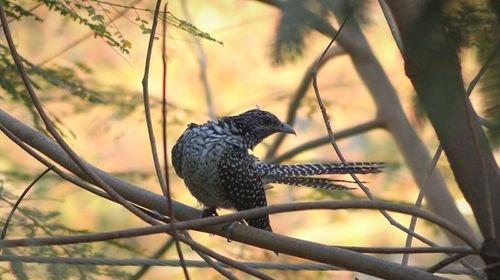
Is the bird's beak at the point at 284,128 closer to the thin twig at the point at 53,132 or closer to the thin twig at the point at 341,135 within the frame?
the thin twig at the point at 53,132

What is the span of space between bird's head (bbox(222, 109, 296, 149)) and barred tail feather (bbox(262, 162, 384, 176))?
129 mm

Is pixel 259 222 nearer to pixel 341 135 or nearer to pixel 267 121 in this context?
pixel 267 121

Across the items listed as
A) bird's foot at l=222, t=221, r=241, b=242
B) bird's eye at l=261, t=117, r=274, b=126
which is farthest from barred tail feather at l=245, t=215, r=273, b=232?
bird's foot at l=222, t=221, r=241, b=242

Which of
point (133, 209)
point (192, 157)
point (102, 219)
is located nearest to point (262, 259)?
point (192, 157)

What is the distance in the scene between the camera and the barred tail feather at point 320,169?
131 inches

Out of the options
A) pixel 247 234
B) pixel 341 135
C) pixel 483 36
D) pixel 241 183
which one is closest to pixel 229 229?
pixel 247 234

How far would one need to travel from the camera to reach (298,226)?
1091 cm

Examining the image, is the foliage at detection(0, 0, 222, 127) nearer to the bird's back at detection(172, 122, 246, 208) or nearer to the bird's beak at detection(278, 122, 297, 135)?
the bird's back at detection(172, 122, 246, 208)

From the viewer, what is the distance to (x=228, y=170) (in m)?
3.41

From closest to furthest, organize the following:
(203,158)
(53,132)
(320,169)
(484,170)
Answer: (484,170) → (53,132) → (203,158) → (320,169)

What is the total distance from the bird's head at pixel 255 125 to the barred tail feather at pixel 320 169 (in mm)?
129

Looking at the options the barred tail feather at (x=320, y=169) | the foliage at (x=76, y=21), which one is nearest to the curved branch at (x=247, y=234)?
the foliage at (x=76, y=21)

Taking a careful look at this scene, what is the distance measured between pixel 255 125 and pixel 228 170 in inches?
14.4

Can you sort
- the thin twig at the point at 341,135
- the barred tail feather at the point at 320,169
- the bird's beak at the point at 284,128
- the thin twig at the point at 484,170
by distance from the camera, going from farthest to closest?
the thin twig at the point at 341,135 → the bird's beak at the point at 284,128 → the barred tail feather at the point at 320,169 → the thin twig at the point at 484,170
